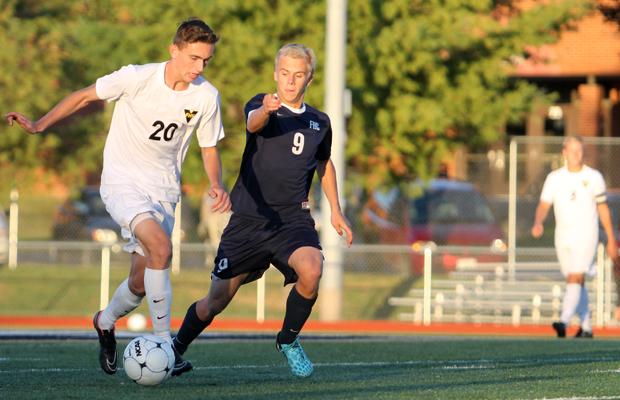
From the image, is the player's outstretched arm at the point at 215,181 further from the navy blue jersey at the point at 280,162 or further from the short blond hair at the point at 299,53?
the short blond hair at the point at 299,53

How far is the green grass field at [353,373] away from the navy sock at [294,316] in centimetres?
24

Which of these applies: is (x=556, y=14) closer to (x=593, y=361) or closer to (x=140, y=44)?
(x=140, y=44)

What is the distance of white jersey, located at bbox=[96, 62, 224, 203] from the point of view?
27.6 ft

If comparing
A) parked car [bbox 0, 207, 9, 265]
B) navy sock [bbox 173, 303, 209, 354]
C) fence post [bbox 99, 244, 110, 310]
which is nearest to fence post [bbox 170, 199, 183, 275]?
fence post [bbox 99, 244, 110, 310]

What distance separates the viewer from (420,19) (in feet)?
78.5

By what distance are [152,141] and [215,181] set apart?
0.45 m

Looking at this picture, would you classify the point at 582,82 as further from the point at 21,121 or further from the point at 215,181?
the point at 21,121

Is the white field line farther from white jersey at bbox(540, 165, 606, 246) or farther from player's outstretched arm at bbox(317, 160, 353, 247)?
white jersey at bbox(540, 165, 606, 246)

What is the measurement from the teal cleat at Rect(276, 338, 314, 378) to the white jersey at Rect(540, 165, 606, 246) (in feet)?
21.7

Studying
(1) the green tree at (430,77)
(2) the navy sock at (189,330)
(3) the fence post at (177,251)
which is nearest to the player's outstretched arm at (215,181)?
(2) the navy sock at (189,330)

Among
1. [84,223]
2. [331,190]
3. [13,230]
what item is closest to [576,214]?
[331,190]

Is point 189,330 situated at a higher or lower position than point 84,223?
lower

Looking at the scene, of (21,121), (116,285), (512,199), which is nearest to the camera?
(21,121)

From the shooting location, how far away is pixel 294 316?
8648mm
